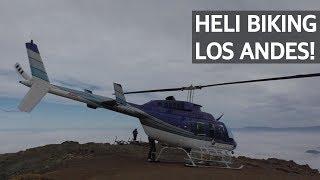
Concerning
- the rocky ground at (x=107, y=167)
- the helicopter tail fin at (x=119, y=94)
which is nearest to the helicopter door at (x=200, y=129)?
the rocky ground at (x=107, y=167)

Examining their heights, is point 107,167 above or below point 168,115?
below

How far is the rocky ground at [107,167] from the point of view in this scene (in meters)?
22.5

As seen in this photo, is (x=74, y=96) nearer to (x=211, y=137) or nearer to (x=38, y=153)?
(x=211, y=137)

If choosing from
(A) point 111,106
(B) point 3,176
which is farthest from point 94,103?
(B) point 3,176

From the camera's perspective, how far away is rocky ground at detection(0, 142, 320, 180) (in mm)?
22547

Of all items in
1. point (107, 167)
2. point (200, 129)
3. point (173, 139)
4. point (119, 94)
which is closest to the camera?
point (107, 167)

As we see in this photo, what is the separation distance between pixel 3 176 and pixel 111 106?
15.2 meters

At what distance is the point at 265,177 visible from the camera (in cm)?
2344

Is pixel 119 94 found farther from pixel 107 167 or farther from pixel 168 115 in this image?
pixel 107 167

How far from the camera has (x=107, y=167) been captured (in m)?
26.4

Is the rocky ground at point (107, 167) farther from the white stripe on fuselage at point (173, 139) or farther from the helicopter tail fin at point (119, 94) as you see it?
the helicopter tail fin at point (119, 94)

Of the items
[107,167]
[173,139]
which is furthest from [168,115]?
[107,167]

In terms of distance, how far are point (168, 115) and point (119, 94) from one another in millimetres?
3610

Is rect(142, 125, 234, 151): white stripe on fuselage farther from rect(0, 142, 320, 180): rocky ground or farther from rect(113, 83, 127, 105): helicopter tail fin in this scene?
rect(113, 83, 127, 105): helicopter tail fin
